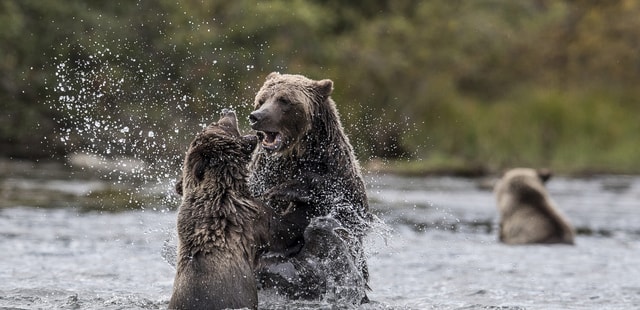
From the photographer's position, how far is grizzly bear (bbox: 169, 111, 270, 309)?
6.28 metres

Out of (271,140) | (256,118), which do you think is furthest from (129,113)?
(256,118)

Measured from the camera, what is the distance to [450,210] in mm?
17438

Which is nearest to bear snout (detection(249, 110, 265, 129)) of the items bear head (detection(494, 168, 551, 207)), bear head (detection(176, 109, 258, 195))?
bear head (detection(176, 109, 258, 195))

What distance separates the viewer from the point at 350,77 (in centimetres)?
3212

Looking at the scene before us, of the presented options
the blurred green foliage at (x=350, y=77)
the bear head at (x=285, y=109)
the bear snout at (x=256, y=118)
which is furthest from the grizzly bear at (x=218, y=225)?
the blurred green foliage at (x=350, y=77)

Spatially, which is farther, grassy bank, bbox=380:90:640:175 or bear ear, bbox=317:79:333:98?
grassy bank, bbox=380:90:640:175

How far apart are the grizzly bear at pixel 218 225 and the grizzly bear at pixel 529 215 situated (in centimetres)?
756

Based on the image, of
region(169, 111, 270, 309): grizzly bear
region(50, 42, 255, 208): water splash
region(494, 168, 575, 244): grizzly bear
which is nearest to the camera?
region(169, 111, 270, 309): grizzly bear

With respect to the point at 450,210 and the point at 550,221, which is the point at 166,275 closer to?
the point at 550,221

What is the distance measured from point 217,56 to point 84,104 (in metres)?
6.37

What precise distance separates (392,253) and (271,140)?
510 cm

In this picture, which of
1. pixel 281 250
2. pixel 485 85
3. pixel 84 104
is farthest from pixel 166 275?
pixel 485 85

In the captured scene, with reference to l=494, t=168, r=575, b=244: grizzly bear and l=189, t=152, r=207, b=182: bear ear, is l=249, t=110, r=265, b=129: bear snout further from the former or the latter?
l=494, t=168, r=575, b=244: grizzly bear

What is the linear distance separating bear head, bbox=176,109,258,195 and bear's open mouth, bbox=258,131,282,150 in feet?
1.23
